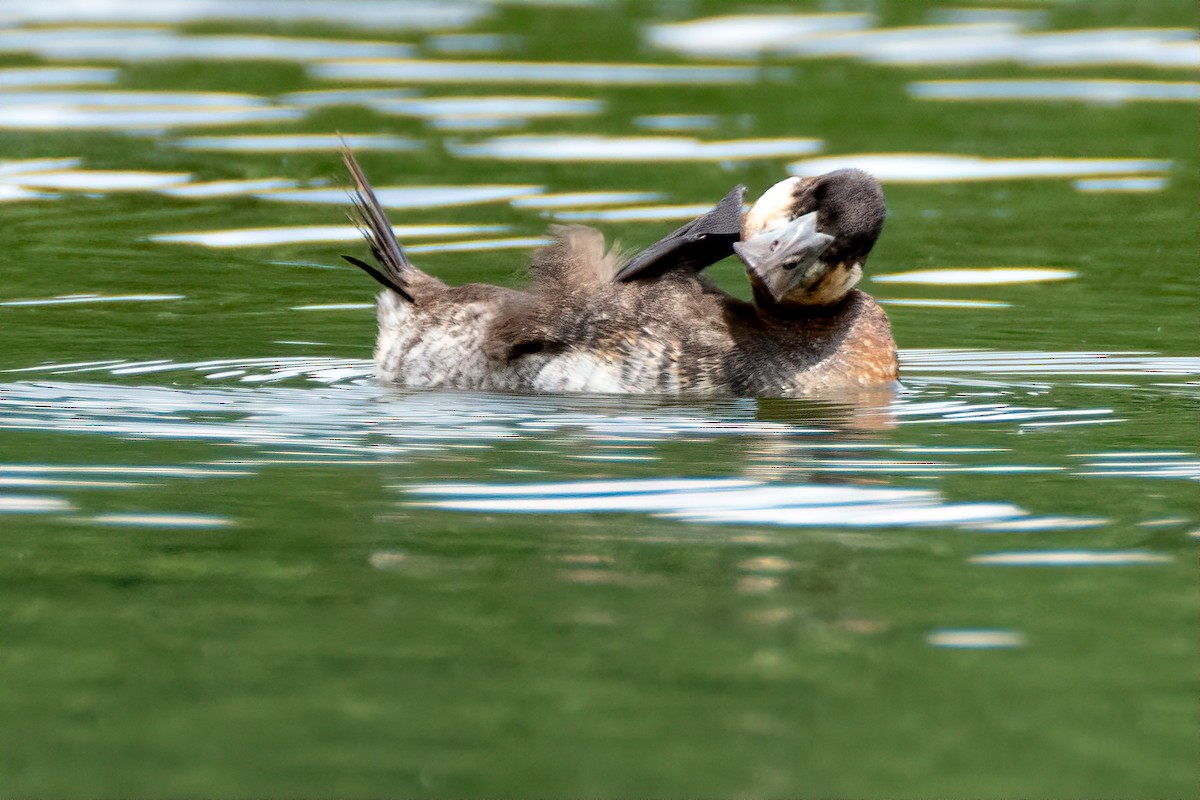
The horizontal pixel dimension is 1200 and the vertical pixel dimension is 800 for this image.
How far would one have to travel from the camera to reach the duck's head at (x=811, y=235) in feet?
22.8

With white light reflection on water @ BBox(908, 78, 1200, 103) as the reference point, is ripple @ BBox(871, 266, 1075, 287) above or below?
below

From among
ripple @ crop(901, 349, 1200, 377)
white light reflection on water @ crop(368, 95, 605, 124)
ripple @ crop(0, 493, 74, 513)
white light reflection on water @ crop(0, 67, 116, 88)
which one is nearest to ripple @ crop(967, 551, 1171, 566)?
ripple @ crop(0, 493, 74, 513)

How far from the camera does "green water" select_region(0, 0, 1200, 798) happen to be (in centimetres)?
359

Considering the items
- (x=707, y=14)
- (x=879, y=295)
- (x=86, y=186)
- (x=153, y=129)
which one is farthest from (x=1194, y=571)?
(x=707, y=14)

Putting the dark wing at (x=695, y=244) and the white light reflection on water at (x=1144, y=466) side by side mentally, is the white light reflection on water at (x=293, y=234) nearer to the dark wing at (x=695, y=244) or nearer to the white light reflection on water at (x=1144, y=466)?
the dark wing at (x=695, y=244)

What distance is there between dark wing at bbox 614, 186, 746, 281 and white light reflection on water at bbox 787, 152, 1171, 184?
4.84 metres

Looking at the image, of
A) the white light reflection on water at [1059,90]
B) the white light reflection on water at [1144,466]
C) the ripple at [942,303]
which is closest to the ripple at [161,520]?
the white light reflection on water at [1144,466]

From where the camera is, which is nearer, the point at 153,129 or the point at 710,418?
the point at 710,418

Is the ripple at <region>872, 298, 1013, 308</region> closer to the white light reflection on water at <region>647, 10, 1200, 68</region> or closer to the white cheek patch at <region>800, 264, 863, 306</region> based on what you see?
the white cheek patch at <region>800, 264, 863, 306</region>

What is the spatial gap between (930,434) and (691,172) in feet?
19.2

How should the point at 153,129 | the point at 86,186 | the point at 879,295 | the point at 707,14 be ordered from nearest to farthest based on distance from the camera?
the point at 879,295 < the point at 86,186 < the point at 153,129 < the point at 707,14

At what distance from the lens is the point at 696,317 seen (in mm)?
7160

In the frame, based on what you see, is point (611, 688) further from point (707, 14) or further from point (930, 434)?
point (707, 14)

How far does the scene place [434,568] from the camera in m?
4.64
